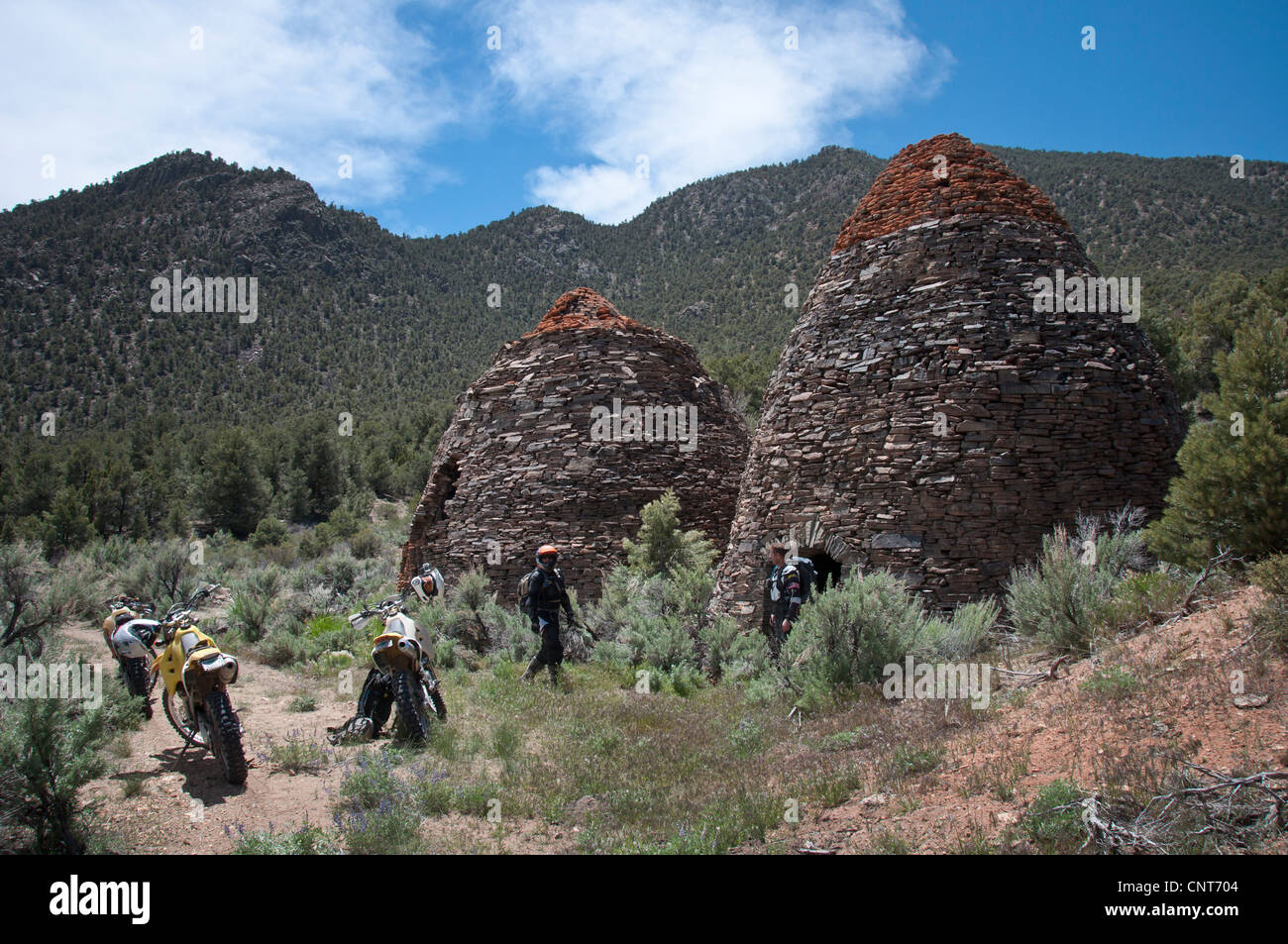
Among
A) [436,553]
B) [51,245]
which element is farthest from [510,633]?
[51,245]

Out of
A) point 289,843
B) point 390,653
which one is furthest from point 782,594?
point 289,843

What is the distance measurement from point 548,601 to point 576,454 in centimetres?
452

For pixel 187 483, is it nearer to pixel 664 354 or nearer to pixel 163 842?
pixel 664 354

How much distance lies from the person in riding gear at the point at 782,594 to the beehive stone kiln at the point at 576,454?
4.29 meters

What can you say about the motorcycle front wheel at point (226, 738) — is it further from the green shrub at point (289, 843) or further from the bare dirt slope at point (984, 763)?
the green shrub at point (289, 843)

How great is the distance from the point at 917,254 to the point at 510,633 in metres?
7.27

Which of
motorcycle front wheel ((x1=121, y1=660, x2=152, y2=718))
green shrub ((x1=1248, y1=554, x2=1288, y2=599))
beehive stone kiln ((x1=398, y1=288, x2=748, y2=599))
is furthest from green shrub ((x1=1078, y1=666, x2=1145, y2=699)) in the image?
beehive stone kiln ((x1=398, y1=288, x2=748, y2=599))

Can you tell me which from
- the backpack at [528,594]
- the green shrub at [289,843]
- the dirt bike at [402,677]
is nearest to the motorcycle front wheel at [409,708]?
the dirt bike at [402,677]

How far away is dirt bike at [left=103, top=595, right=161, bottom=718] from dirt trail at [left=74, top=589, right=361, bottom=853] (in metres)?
0.36

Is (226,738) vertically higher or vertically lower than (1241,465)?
lower

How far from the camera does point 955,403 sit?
294 inches

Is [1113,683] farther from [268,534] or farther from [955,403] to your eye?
[268,534]

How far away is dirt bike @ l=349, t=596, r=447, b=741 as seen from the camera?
237 inches
